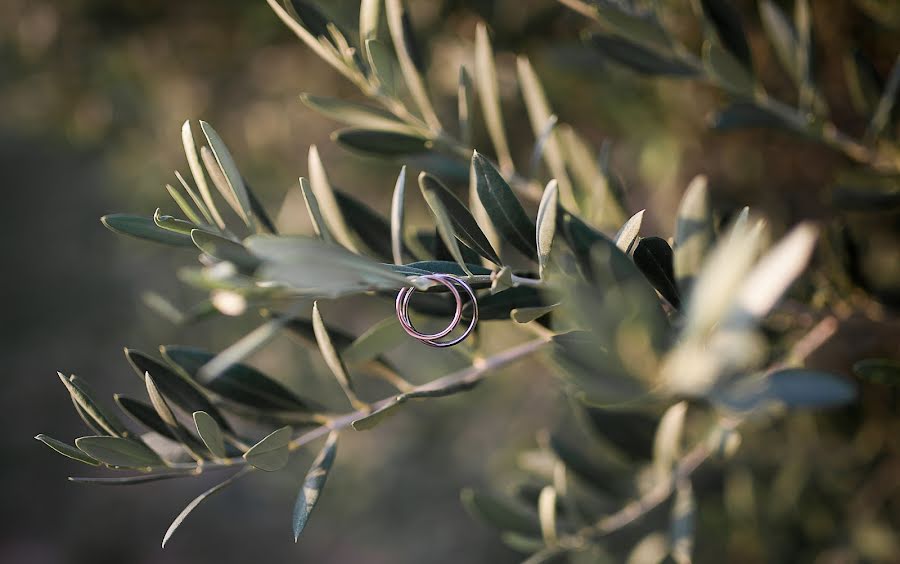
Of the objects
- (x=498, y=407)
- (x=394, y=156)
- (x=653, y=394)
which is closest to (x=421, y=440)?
(x=498, y=407)

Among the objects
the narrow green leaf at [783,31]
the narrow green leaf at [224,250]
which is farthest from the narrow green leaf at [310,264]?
the narrow green leaf at [783,31]

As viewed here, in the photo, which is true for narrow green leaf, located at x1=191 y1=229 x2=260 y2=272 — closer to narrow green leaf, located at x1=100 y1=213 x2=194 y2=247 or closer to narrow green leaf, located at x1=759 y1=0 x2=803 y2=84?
narrow green leaf, located at x1=100 y1=213 x2=194 y2=247

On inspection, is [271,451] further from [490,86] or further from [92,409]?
[490,86]

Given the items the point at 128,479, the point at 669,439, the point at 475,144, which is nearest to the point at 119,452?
the point at 128,479

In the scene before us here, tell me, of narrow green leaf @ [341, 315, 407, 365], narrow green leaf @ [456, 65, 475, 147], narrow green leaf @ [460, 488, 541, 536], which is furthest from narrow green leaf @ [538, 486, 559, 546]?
narrow green leaf @ [456, 65, 475, 147]

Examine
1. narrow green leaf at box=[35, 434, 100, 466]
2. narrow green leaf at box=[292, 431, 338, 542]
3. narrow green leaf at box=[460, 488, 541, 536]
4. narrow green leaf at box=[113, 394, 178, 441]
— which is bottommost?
narrow green leaf at box=[460, 488, 541, 536]
